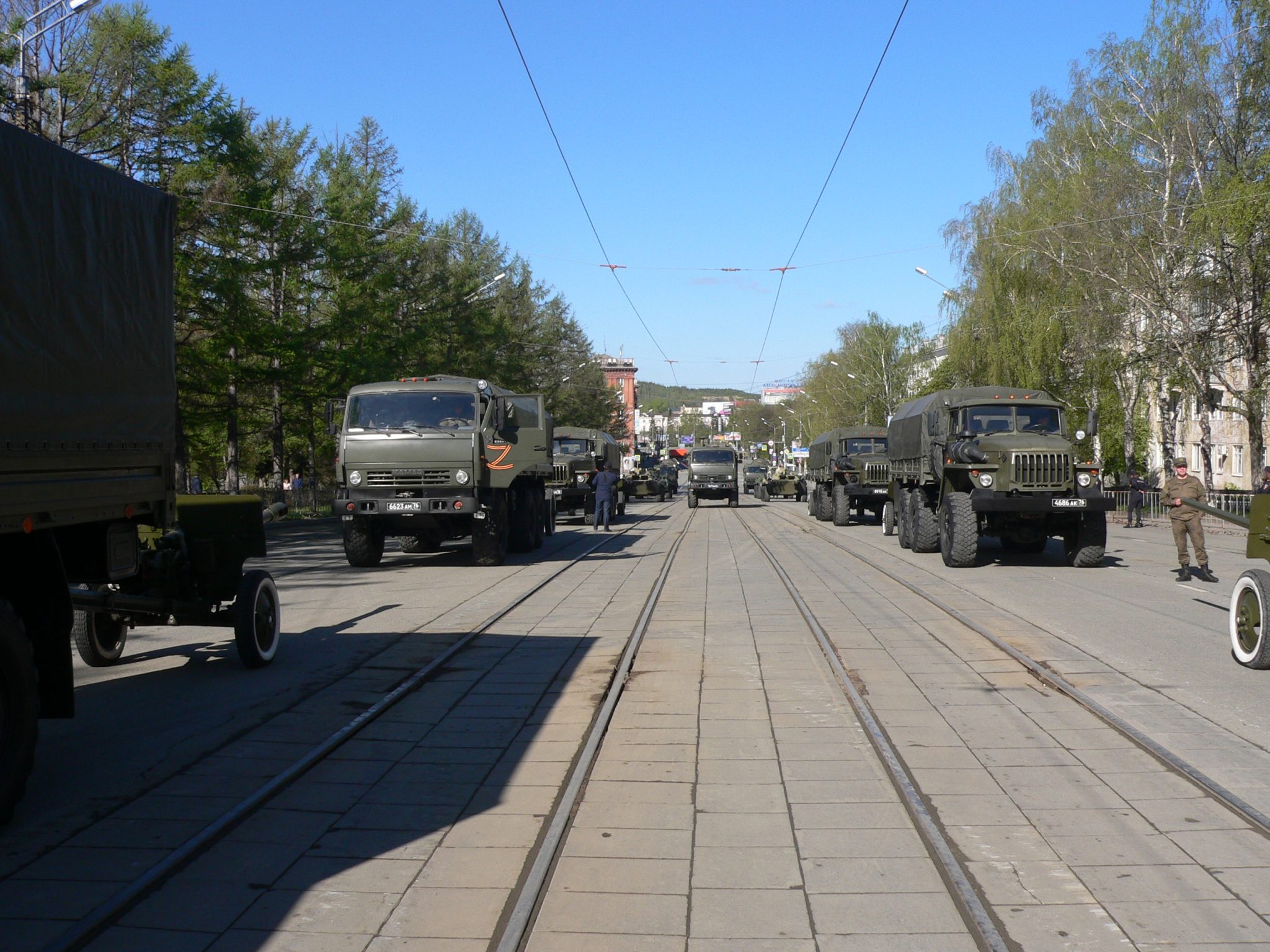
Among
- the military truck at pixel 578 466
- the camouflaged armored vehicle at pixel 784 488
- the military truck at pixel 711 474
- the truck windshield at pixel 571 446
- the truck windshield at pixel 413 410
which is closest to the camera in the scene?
the truck windshield at pixel 413 410

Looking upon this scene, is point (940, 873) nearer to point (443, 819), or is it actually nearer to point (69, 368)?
point (443, 819)

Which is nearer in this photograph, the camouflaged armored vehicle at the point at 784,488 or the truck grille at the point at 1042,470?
the truck grille at the point at 1042,470

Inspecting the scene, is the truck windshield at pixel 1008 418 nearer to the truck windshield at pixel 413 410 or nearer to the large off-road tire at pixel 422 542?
the truck windshield at pixel 413 410

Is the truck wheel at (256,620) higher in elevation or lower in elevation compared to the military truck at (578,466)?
lower

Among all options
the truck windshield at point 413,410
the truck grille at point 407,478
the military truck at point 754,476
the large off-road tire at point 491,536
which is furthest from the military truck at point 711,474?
the truck grille at point 407,478

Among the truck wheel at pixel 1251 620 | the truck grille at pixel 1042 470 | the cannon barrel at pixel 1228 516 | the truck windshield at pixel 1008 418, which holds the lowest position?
the truck wheel at pixel 1251 620

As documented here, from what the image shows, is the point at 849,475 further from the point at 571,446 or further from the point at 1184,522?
the point at 1184,522

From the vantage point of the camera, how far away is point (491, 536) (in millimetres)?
17750

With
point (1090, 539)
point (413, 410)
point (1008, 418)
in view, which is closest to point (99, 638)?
point (413, 410)

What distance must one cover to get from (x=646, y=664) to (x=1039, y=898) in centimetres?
501

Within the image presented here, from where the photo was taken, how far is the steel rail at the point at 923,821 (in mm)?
3840

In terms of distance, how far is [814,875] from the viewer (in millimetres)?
4355

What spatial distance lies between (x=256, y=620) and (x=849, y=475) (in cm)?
2334

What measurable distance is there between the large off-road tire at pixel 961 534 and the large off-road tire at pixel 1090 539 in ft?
4.72
